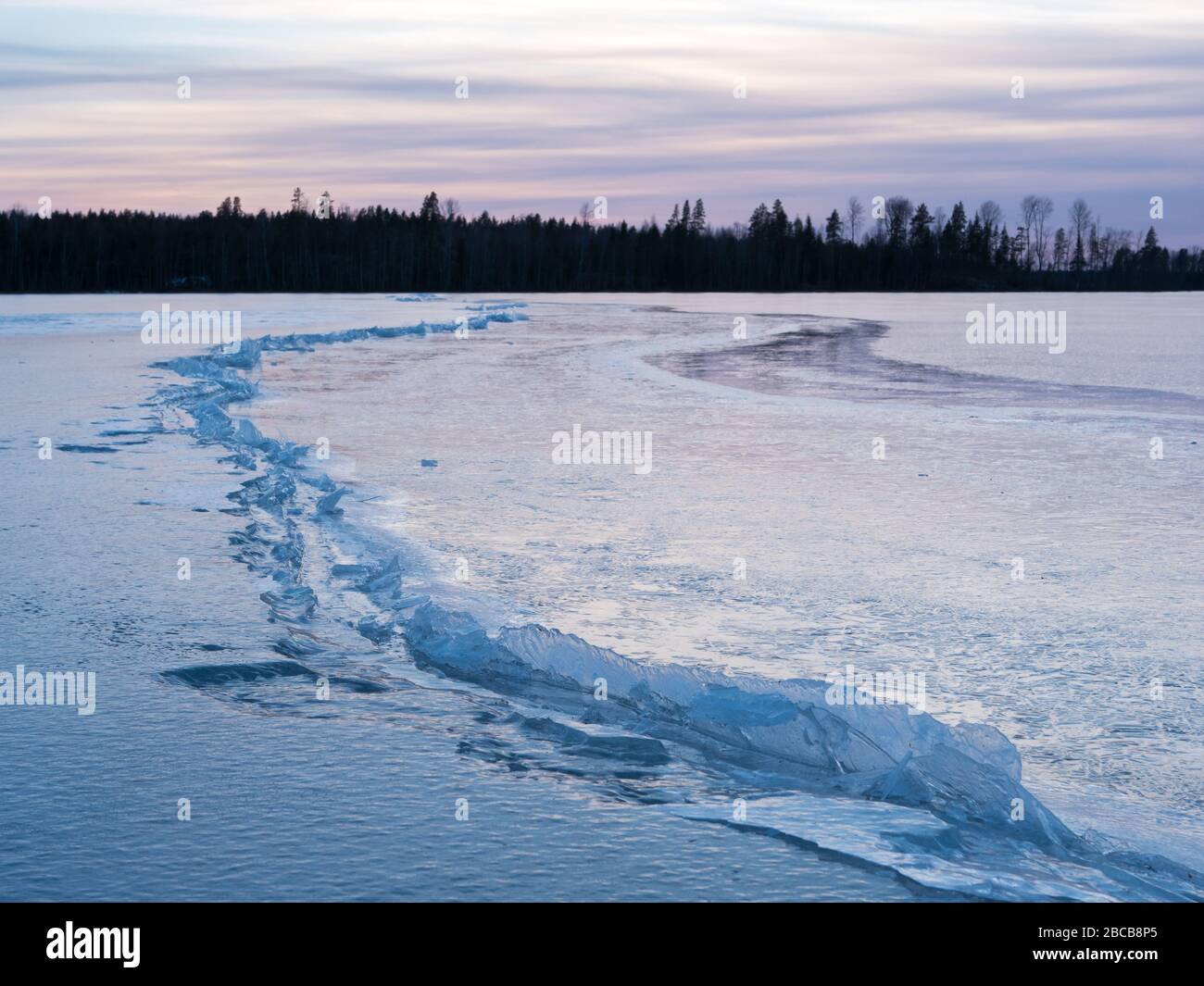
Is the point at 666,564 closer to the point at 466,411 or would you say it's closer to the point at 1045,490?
the point at 1045,490

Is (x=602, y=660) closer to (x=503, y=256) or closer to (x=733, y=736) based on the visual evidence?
(x=733, y=736)

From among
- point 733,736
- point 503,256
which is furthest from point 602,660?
point 503,256

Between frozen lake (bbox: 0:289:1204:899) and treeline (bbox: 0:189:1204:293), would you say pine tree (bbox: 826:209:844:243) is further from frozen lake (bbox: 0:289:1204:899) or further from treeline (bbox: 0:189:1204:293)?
frozen lake (bbox: 0:289:1204:899)

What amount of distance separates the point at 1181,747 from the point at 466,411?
1051cm

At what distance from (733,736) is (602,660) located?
0.74m

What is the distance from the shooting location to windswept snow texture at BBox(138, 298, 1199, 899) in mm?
A: 3385

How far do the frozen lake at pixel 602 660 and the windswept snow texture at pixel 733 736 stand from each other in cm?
2

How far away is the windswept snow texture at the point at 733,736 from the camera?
338cm

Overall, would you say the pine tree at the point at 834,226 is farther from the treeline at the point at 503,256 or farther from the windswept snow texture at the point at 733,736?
the windswept snow texture at the point at 733,736

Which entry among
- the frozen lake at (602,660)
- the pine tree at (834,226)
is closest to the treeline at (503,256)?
the pine tree at (834,226)

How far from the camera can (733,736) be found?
4.28 meters

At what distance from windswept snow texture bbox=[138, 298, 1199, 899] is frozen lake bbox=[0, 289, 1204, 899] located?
0.02m

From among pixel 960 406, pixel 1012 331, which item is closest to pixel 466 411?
pixel 960 406

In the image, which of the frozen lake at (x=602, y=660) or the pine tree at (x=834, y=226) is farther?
the pine tree at (x=834, y=226)
